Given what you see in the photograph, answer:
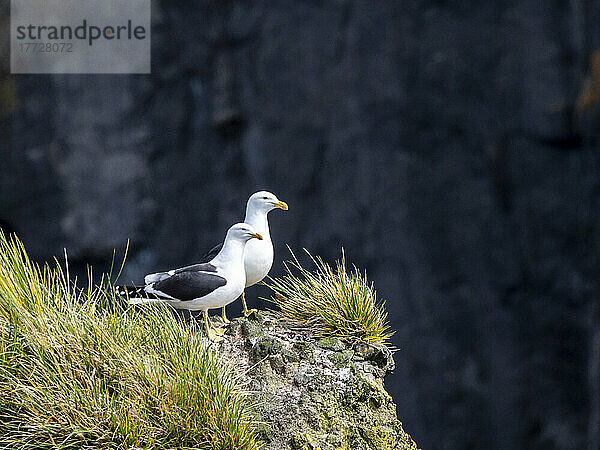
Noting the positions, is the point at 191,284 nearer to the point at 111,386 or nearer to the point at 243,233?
the point at 243,233

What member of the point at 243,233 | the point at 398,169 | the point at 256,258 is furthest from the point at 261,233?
the point at 398,169

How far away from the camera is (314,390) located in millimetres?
2680

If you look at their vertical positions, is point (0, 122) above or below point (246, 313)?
above

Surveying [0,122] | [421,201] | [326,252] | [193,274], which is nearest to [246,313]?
[193,274]

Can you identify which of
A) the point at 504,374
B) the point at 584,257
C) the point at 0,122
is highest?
the point at 0,122

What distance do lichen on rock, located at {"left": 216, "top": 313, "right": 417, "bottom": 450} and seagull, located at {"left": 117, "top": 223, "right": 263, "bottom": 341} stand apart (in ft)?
0.58

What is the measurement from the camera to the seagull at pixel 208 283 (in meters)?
2.71

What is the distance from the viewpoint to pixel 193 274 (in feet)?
8.98

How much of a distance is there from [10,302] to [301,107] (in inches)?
102

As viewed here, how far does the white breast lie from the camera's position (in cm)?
300

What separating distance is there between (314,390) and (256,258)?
609 millimetres

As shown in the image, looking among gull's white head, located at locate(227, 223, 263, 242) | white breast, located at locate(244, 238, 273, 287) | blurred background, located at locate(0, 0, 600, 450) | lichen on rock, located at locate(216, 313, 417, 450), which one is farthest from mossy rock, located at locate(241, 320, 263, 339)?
blurred background, located at locate(0, 0, 600, 450)

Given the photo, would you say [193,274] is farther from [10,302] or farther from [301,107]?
[301,107]

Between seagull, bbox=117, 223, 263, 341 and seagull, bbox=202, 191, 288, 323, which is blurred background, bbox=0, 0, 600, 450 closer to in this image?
seagull, bbox=202, 191, 288, 323
